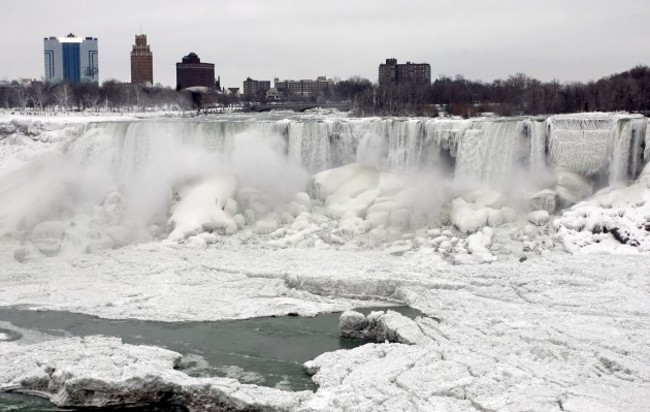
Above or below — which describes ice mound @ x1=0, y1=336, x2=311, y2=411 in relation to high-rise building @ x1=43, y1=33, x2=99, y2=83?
below

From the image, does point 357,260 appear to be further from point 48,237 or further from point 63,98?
point 63,98

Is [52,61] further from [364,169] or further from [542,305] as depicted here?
[542,305]

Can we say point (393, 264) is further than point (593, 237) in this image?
No

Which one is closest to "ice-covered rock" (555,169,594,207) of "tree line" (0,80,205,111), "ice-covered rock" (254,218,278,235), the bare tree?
"ice-covered rock" (254,218,278,235)

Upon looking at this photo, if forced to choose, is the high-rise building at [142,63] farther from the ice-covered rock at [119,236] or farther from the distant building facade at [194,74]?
the ice-covered rock at [119,236]

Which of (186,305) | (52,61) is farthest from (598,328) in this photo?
(52,61)

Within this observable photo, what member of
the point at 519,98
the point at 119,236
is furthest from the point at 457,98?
the point at 119,236

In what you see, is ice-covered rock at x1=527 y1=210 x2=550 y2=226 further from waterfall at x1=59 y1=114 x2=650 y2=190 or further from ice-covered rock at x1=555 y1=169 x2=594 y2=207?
waterfall at x1=59 y1=114 x2=650 y2=190
